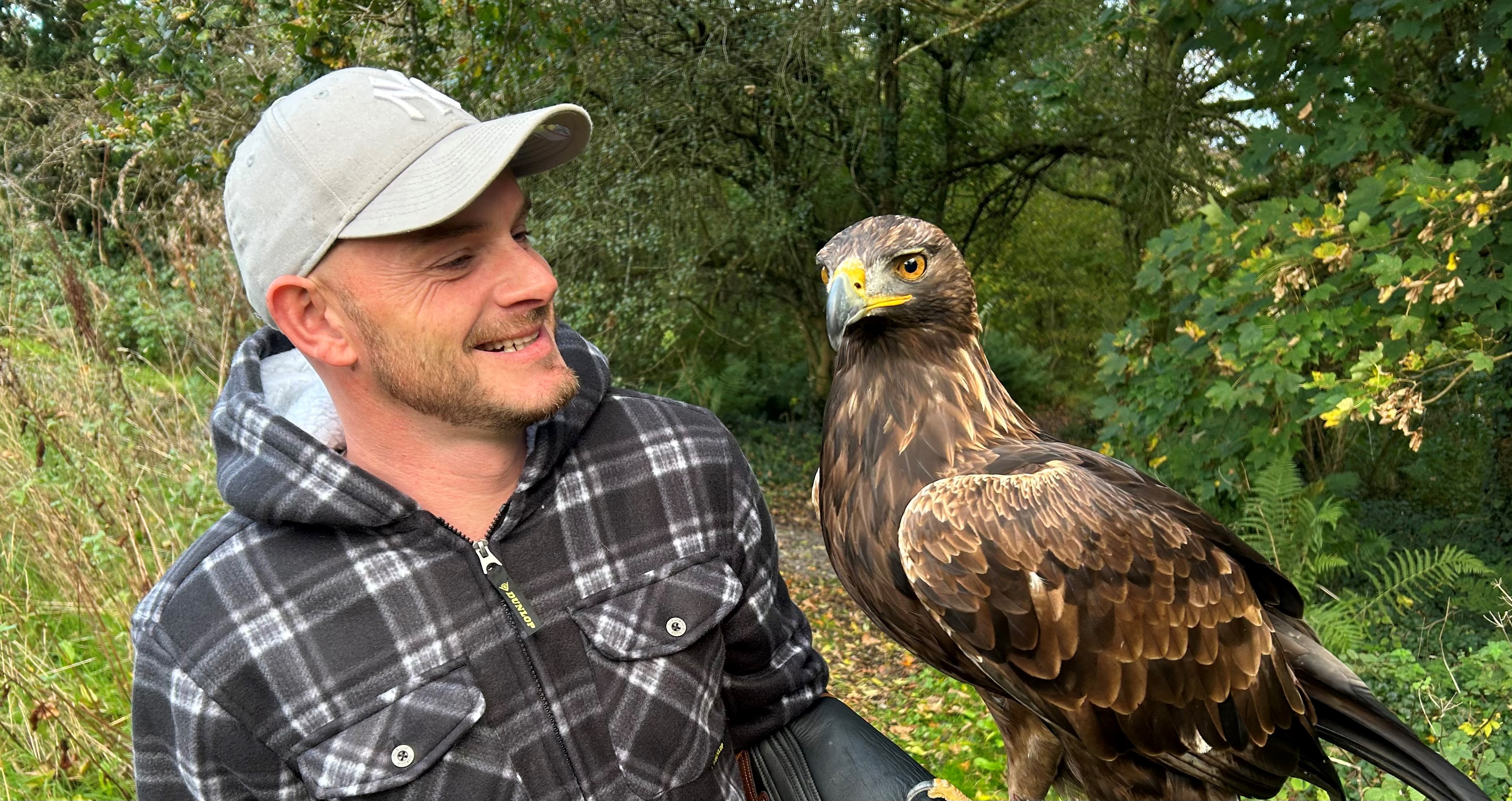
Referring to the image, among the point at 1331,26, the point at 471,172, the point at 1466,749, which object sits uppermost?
the point at 1331,26

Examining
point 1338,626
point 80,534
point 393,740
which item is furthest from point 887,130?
point 393,740

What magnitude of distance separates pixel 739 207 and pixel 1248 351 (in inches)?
226

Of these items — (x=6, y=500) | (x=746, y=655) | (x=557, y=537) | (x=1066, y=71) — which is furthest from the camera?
(x=1066, y=71)

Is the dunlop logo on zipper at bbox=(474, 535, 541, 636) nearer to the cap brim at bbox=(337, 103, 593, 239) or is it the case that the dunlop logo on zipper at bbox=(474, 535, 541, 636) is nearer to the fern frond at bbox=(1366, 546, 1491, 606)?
the cap brim at bbox=(337, 103, 593, 239)

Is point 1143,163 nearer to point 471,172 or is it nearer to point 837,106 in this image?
point 837,106

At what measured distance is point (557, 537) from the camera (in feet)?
6.80

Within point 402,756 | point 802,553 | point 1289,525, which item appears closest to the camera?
point 402,756

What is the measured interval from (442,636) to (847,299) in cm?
105

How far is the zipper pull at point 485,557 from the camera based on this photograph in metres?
1.96

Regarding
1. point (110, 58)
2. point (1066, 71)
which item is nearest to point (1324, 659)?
point (1066, 71)

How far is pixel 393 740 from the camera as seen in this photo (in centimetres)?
179

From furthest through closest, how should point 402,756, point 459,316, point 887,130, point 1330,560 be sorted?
point 887,130 < point 1330,560 < point 459,316 < point 402,756

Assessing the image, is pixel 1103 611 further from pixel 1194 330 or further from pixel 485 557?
pixel 1194 330

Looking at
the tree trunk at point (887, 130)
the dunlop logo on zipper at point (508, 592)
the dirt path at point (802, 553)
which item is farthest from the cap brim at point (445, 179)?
the tree trunk at point (887, 130)
